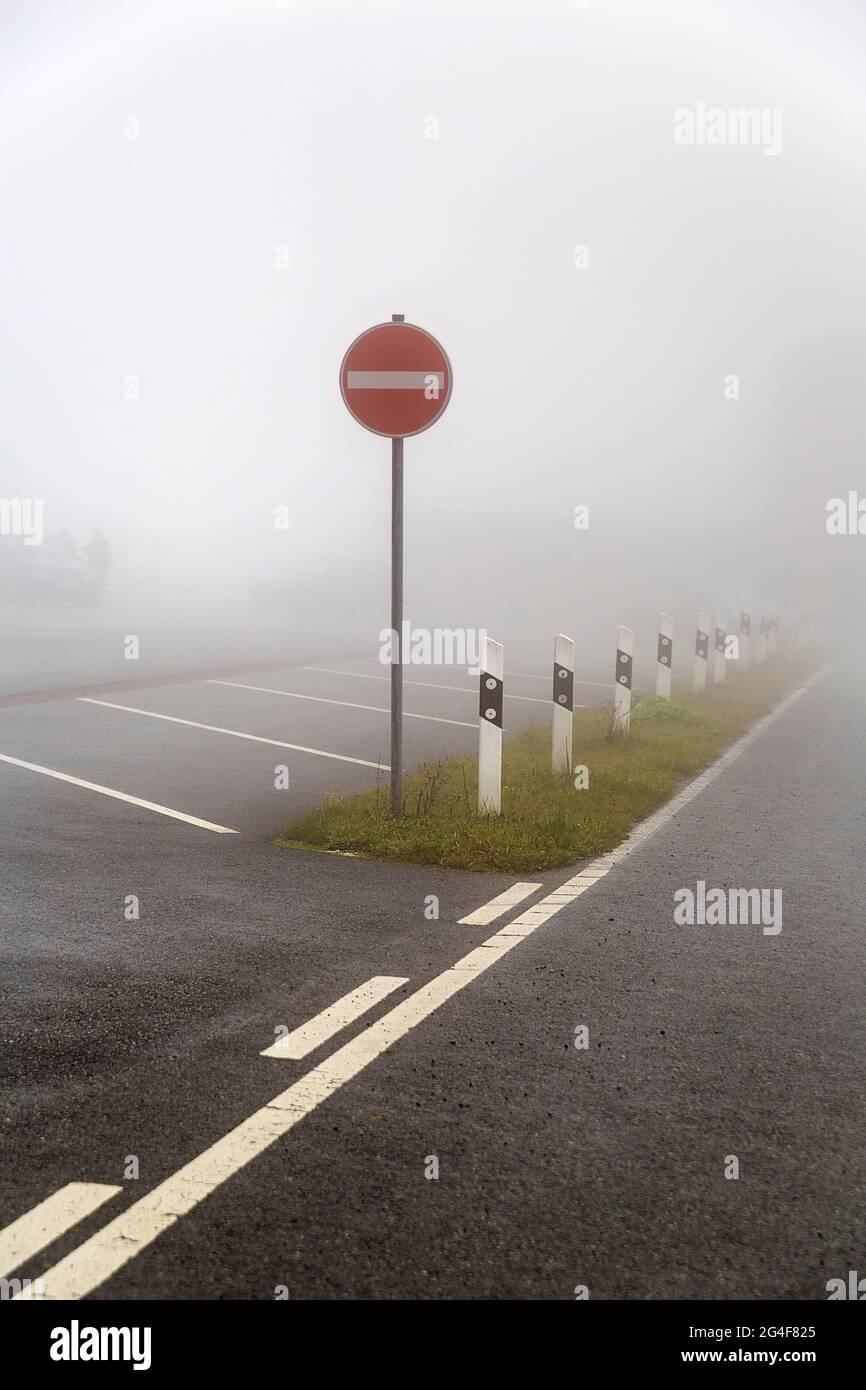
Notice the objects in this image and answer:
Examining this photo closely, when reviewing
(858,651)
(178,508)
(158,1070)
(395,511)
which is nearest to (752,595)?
(858,651)

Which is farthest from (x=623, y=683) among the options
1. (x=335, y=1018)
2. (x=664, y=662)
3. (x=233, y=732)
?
(x=335, y=1018)

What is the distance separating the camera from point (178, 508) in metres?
161

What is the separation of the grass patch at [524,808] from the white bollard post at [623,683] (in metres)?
0.17

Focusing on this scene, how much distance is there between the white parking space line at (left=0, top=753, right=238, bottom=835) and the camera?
788 cm

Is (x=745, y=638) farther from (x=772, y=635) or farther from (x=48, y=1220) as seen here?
(x=48, y=1220)

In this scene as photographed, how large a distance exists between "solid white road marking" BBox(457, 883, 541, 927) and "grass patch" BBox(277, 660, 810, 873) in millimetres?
428

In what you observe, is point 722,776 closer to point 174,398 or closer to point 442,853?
point 442,853

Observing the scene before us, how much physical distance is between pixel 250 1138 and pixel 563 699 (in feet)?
21.9

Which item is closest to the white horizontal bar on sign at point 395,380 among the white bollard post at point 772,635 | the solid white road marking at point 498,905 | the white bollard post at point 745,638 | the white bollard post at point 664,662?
the solid white road marking at point 498,905

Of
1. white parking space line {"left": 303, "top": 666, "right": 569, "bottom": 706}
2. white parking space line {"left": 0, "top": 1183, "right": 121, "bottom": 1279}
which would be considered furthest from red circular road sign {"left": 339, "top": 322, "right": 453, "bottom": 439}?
white parking space line {"left": 303, "top": 666, "right": 569, "bottom": 706}

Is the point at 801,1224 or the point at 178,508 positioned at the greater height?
the point at 178,508

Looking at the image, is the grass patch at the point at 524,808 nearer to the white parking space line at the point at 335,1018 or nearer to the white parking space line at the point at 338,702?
the white parking space line at the point at 338,702

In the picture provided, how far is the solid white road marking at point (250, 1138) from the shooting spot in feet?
8.75
